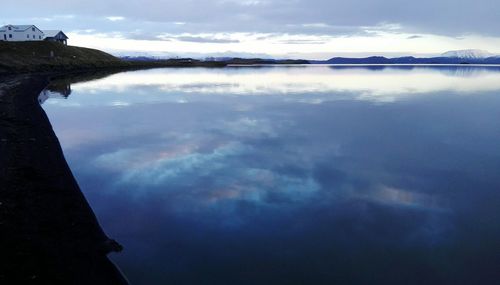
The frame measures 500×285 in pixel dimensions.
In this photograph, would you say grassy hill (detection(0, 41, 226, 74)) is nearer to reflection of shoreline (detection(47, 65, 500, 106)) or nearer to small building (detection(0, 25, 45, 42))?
reflection of shoreline (detection(47, 65, 500, 106))

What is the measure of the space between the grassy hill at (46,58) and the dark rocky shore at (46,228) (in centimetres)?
4605

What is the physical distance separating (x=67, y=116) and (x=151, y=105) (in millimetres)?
7662

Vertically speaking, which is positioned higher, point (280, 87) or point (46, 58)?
point (46, 58)

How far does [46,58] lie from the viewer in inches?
3029

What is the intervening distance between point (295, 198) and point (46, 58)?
258 feet

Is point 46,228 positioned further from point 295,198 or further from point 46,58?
point 46,58

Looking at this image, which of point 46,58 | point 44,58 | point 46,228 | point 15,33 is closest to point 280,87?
point 46,228

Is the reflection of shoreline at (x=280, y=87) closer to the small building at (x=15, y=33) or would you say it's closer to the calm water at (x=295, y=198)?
the calm water at (x=295, y=198)

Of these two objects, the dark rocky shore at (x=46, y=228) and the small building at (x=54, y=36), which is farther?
the small building at (x=54, y=36)

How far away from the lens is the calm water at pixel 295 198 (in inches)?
324

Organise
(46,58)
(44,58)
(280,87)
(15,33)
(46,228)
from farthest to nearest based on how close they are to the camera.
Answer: (15,33) → (46,58) → (44,58) → (280,87) → (46,228)

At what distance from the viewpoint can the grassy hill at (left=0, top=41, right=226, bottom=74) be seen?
6064 cm

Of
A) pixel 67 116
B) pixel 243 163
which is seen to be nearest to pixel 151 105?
pixel 67 116

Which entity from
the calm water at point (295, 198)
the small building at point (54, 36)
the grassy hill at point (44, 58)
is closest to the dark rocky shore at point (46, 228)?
the calm water at point (295, 198)
